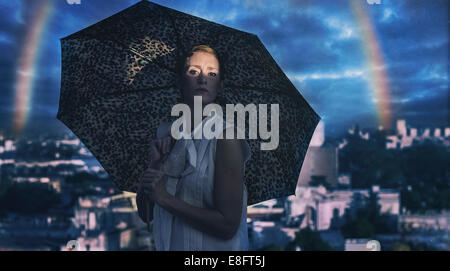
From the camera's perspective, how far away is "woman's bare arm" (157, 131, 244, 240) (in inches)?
66.0

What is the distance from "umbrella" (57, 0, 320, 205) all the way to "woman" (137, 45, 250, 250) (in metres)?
0.18

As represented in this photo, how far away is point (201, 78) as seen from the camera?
1830 millimetres

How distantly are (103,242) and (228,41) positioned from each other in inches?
652

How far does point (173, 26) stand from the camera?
2.04m

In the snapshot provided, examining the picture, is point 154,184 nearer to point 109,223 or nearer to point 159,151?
point 159,151

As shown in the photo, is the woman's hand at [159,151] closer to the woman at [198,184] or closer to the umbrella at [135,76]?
the woman at [198,184]

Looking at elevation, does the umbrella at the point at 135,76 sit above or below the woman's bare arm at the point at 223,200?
above

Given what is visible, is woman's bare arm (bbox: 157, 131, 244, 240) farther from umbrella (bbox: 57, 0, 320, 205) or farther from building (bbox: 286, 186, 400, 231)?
building (bbox: 286, 186, 400, 231)

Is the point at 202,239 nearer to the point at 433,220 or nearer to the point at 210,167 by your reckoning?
the point at 210,167

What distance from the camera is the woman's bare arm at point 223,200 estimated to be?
1676 millimetres

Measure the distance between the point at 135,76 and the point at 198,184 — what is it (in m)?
0.74

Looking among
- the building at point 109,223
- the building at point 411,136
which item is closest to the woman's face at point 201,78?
the building at point 411,136

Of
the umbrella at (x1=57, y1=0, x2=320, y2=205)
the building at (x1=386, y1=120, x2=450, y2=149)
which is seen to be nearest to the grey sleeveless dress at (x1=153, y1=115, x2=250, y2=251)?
the umbrella at (x1=57, y1=0, x2=320, y2=205)
